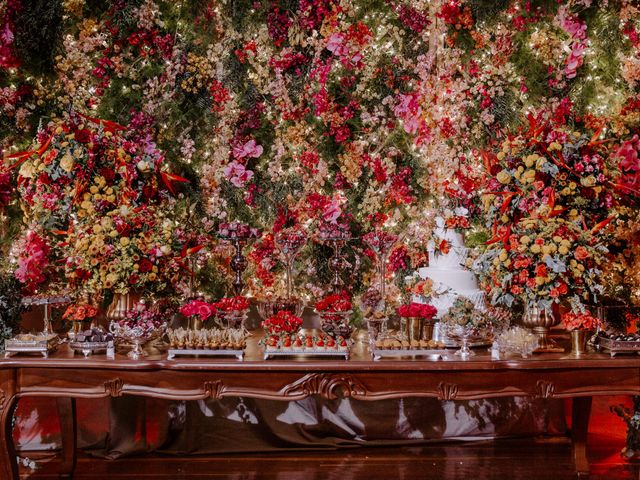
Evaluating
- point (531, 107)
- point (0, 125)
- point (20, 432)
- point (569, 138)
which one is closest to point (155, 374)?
point (20, 432)

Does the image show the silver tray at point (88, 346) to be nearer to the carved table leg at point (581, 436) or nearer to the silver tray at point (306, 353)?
the silver tray at point (306, 353)

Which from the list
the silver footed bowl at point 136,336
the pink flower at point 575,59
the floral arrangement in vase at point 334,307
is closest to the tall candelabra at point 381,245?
the floral arrangement in vase at point 334,307

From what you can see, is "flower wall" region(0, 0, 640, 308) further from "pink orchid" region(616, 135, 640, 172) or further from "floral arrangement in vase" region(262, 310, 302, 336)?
"floral arrangement in vase" region(262, 310, 302, 336)

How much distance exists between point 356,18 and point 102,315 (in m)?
2.47

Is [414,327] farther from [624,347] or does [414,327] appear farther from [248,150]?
[248,150]

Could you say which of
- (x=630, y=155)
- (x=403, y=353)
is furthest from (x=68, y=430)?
(x=630, y=155)

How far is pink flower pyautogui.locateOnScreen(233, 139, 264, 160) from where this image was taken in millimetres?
4395

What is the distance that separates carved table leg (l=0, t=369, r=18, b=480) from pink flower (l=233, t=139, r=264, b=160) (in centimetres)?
196

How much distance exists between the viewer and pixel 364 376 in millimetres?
3082

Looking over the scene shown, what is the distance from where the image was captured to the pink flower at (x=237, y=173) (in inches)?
173

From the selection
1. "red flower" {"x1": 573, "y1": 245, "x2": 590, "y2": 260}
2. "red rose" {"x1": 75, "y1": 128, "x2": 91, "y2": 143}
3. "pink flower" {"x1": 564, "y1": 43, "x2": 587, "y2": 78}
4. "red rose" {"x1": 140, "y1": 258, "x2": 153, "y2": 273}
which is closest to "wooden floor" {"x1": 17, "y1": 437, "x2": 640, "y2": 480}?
"red rose" {"x1": 140, "y1": 258, "x2": 153, "y2": 273}

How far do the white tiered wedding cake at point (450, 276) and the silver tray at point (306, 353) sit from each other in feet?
2.62

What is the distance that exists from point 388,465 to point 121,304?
1.73m

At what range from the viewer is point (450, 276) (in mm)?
3803
